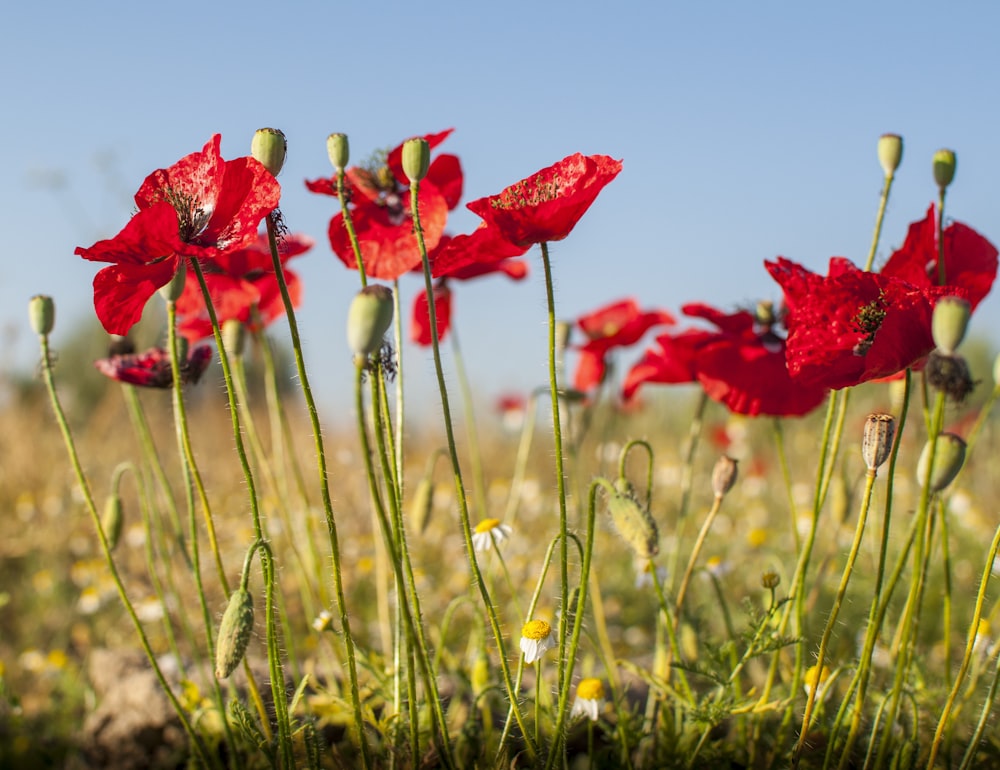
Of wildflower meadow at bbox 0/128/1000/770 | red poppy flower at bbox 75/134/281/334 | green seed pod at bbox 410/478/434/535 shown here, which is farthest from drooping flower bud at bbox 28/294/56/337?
green seed pod at bbox 410/478/434/535

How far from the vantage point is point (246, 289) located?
2.00 m

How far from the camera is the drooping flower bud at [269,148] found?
129 centimetres

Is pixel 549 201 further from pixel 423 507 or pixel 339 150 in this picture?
pixel 423 507

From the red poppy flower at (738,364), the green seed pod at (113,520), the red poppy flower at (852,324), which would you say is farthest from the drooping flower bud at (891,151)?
the green seed pod at (113,520)

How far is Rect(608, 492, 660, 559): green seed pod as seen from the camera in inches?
58.0

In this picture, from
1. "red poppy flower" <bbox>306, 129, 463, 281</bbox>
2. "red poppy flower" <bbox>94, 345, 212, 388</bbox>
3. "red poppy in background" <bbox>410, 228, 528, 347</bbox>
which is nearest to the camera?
"red poppy in background" <bbox>410, 228, 528, 347</bbox>

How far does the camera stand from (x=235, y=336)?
198 cm

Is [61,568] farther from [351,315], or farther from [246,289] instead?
[351,315]

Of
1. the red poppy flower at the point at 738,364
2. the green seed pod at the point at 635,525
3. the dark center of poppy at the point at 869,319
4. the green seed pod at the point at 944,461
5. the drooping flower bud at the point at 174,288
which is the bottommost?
the green seed pod at the point at 635,525

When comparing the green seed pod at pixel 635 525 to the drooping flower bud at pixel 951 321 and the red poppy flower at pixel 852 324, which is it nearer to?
the red poppy flower at pixel 852 324

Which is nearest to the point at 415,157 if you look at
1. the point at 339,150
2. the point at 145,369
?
the point at 339,150

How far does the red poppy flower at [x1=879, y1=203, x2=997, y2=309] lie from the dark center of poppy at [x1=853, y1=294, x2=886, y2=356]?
195 mm

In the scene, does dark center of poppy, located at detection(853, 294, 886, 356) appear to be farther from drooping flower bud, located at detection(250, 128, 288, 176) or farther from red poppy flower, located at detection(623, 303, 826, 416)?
drooping flower bud, located at detection(250, 128, 288, 176)

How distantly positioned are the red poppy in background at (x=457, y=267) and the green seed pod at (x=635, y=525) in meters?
0.40
